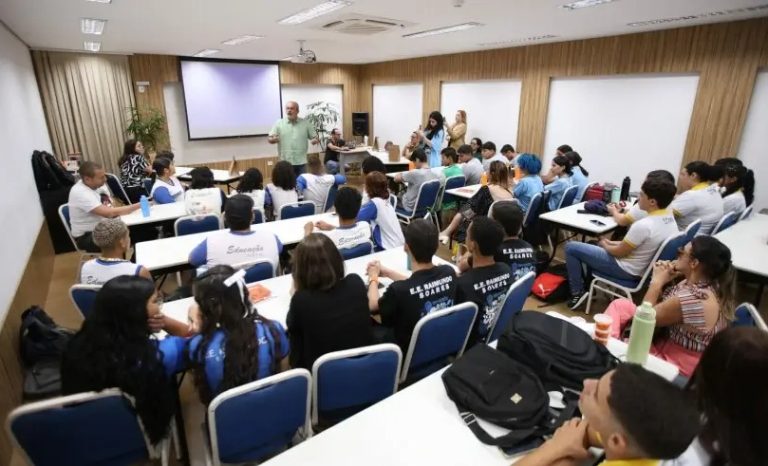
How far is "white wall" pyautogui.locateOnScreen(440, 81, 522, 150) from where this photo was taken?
7.61m

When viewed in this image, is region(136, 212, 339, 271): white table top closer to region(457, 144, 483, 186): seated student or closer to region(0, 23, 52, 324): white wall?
region(0, 23, 52, 324): white wall

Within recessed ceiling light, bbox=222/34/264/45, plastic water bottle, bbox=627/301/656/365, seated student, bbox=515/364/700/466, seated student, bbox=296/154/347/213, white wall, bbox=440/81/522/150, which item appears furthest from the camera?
white wall, bbox=440/81/522/150

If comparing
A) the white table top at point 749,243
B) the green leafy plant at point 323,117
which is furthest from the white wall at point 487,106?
the white table top at point 749,243

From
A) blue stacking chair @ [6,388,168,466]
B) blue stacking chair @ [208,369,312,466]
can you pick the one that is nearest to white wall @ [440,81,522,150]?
blue stacking chair @ [208,369,312,466]

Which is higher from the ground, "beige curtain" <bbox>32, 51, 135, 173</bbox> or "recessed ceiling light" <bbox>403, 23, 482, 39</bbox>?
"recessed ceiling light" <bbox>403, 23, 482, 39</bbox>

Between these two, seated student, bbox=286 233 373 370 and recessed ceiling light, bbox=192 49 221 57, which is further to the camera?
recessed ceiling light, bbox=192 49 221 57

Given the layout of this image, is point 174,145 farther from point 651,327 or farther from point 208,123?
point 651,327

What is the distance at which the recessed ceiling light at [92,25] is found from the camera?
4.41 metres

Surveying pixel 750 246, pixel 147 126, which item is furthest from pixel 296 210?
Answer: pixel 147 126

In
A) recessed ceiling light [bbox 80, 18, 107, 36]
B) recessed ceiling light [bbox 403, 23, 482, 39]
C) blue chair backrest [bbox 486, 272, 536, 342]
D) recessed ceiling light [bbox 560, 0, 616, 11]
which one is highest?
recessed ceiling light [bbox 403, 23, 482, 39]

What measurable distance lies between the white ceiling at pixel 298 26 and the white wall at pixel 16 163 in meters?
0.47

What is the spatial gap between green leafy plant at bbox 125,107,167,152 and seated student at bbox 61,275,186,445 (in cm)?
736

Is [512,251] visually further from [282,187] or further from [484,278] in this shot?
[282,187]

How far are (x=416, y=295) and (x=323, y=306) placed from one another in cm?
46
